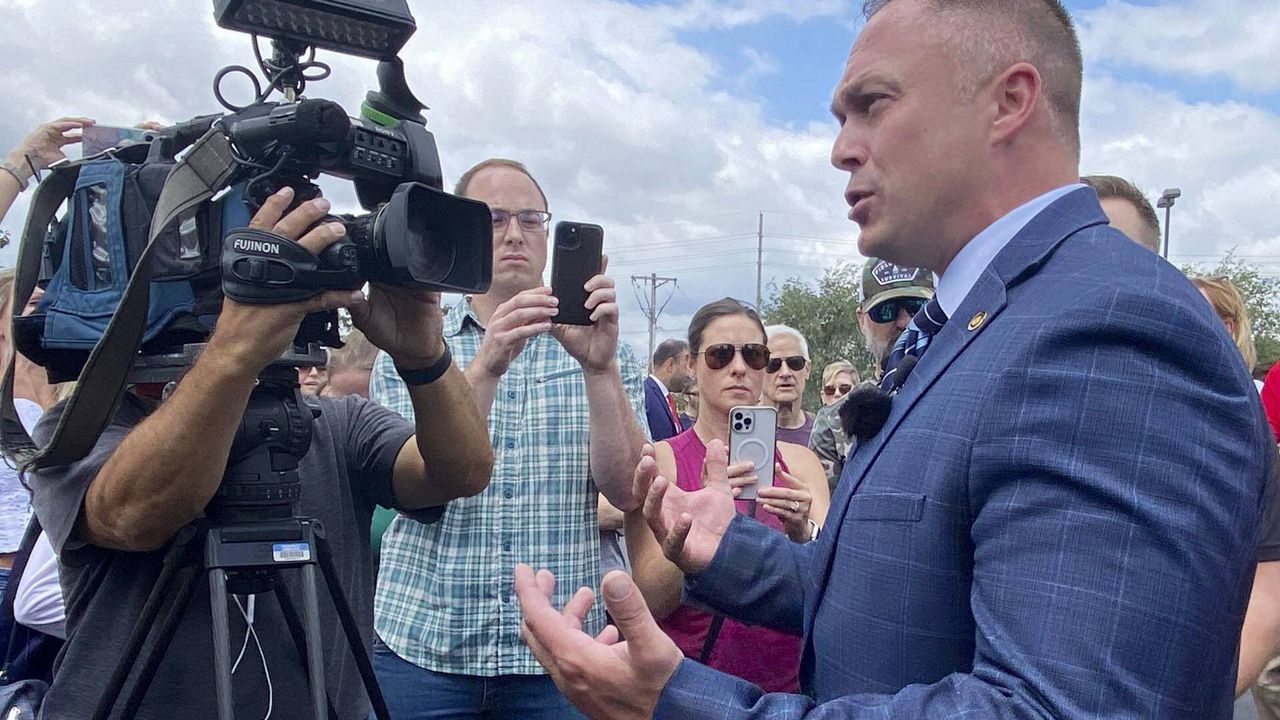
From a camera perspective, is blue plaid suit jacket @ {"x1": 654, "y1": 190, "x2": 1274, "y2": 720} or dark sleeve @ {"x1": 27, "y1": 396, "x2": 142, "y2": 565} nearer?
blue plaid suit jacket @ {"x1": 654, "y1": 190, "x2": 1274, "y2": 720}

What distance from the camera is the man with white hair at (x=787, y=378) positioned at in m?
5.18

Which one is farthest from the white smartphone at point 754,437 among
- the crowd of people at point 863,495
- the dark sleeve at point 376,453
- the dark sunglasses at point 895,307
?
the dark sleeve at point 376,453

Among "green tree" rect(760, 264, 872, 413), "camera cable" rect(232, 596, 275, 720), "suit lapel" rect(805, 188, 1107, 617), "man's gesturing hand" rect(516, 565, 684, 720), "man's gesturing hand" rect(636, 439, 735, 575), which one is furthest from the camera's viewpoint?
"green tree" rect(760, 264, 872, 413)

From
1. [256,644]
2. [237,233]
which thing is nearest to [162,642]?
[256,644]

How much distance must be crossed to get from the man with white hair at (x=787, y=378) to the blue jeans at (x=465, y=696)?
2530 mm

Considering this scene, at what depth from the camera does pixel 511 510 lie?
289cm

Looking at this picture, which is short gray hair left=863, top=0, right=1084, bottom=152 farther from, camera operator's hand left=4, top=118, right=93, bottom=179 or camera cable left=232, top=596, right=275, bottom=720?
camera operator's hand left=4, top=118, right=93, bottom=179

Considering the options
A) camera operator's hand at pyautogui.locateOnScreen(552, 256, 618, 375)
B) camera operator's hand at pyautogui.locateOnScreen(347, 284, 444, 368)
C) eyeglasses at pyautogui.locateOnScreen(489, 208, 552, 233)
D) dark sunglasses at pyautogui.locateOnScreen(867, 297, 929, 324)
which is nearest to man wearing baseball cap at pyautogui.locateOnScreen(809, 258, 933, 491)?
dark sunglasses at pyautogui.locateOnScreen(867, 297, 929, 324)

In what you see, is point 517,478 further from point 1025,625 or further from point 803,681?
point 1025,625

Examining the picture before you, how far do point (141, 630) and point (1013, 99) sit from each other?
172 cm

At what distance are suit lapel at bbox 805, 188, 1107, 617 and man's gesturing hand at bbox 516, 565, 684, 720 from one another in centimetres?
35

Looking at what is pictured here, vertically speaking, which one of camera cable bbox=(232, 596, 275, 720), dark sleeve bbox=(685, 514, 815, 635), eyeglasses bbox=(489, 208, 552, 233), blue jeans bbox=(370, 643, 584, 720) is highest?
eyeglasses bbox=(489, 208, 552, 233)

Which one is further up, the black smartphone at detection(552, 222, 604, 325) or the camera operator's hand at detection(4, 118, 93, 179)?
the camera operator's hand at detection(4, 118, 93, 179)

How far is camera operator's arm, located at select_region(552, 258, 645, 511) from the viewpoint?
2883mm
